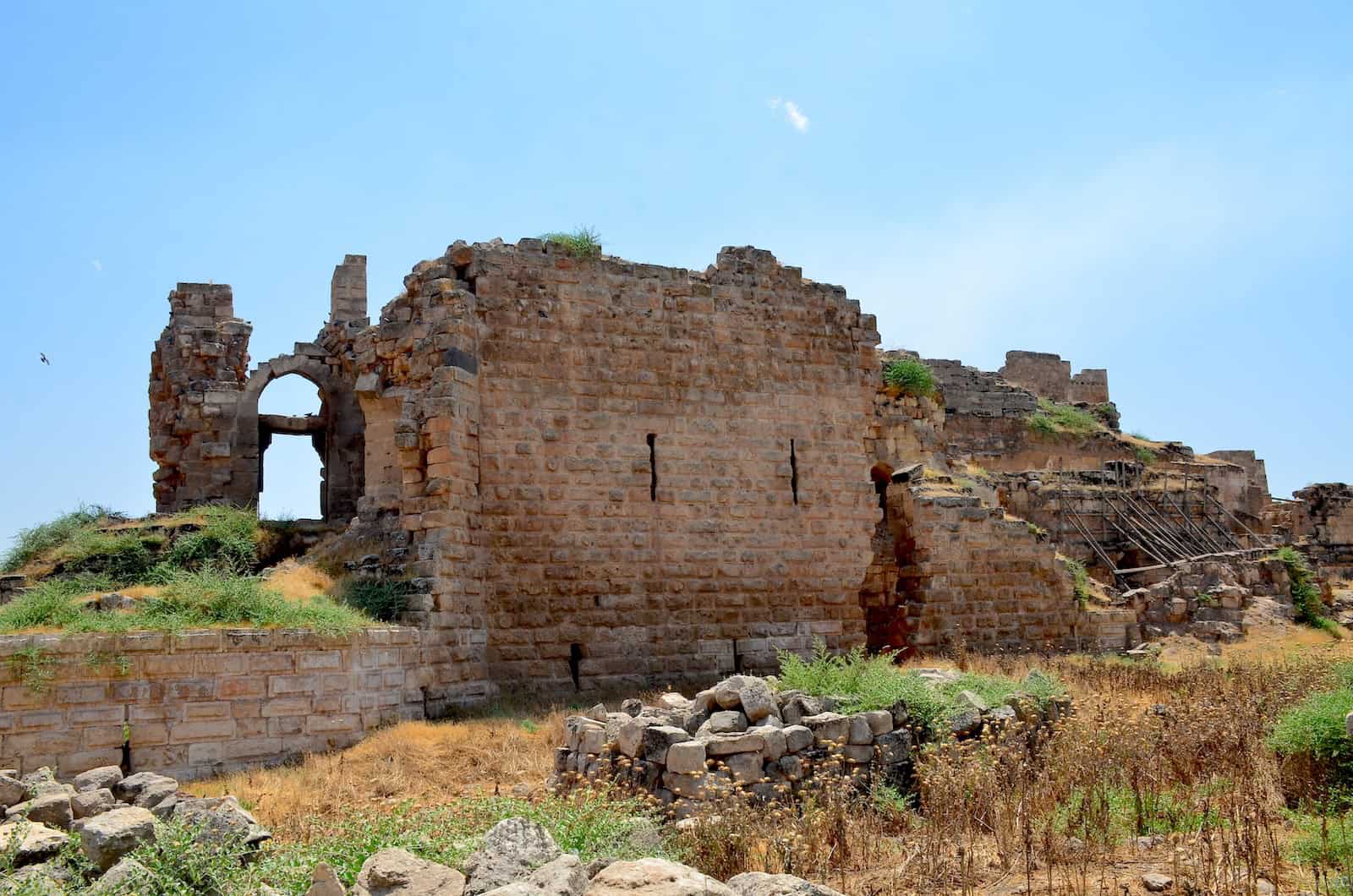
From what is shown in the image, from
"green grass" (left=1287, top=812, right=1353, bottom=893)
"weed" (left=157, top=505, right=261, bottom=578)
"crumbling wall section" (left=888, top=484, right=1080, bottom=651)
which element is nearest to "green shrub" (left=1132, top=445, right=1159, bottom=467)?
"crumbling wall section" (left=888, top=484, right=1080, bottom=651)

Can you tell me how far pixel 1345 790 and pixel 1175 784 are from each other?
1023mm

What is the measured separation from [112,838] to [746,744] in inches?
157

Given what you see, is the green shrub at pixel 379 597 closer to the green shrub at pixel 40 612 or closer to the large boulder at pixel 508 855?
the green shrub at pixel 40 612

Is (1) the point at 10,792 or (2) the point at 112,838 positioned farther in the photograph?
(1) the point at 10,792

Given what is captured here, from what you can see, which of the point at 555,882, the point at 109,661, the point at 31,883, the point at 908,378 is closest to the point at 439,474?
the point at 109,661

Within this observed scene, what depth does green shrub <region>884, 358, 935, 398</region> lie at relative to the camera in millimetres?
15594

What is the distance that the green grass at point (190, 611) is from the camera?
949 cm

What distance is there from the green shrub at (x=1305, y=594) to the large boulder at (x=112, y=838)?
772 inches

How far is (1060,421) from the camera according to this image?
30797 mm

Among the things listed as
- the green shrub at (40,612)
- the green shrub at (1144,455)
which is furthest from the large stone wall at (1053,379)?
the green shrub at (40,612)

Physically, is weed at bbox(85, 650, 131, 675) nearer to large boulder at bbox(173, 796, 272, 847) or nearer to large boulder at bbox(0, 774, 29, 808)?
large boulder at bbox(0, 774, 29, 808)

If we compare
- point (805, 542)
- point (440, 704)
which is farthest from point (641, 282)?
point (440, 704)

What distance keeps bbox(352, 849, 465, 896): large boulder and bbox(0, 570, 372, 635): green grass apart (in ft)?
15.8

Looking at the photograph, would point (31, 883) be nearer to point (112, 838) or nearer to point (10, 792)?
point (112, 838)
